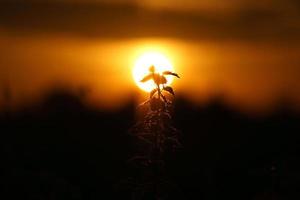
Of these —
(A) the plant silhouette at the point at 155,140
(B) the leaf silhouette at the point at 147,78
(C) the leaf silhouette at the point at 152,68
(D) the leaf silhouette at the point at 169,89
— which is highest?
(C) the leaf silhouette at the point at 152,68

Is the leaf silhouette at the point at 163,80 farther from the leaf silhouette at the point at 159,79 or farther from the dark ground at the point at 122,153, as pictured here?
the dark ground at the point at 122,153

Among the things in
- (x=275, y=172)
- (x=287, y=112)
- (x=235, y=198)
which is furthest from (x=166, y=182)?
(x=287, y=112)

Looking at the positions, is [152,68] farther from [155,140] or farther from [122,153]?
[122,153]

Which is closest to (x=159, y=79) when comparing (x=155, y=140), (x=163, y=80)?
(x=163, y=80)

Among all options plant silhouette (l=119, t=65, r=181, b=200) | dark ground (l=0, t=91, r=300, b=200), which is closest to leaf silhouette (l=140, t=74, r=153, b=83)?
plant silhouette (l=119, t=65, r=181, b=200)

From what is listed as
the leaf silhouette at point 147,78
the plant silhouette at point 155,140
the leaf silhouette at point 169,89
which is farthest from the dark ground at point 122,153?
the leaf silhouette at point 147,78

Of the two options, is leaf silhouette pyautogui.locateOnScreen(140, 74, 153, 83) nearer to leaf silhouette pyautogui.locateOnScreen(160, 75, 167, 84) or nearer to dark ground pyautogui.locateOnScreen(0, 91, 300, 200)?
leaf silhouette pyautogui.locateOnScreen(160, 75, 167, 84)

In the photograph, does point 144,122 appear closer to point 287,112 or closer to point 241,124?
point 241,124
